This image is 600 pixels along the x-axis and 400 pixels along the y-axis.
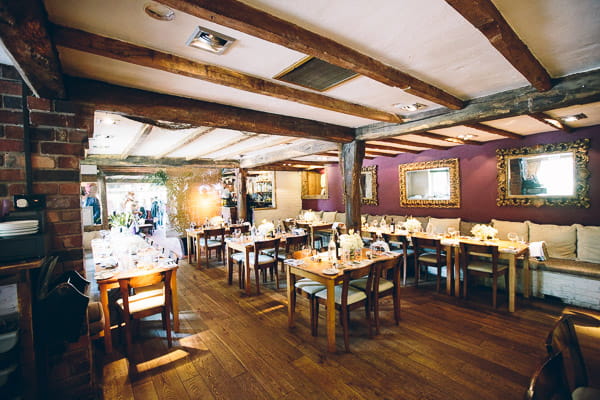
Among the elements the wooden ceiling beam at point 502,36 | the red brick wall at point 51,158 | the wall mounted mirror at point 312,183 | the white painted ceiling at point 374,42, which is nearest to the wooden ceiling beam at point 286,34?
the white painted ceiling at point 374,42

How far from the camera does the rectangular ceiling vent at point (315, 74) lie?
2.33 meters

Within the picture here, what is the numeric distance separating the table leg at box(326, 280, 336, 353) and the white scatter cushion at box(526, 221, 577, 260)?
4168 millimetres

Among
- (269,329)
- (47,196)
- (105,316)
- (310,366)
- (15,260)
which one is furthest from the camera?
(269,329)

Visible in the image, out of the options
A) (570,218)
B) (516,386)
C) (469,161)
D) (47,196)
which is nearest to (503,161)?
(469,161)

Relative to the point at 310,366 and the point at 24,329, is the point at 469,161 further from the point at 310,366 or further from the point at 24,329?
the point at 24,329

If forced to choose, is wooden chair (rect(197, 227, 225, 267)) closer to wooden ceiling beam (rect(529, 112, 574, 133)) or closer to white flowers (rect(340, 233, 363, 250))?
white flowers (rect(340, 233, 363, 250))

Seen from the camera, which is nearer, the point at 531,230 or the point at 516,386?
the point at 516,386

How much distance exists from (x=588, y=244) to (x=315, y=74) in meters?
4.97

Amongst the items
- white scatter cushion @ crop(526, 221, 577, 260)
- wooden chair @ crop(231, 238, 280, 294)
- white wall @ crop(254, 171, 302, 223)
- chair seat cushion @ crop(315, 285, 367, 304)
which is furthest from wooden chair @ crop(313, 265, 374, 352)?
white wall @ crop(254, 171, 302, 223)

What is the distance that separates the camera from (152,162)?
22.6ft

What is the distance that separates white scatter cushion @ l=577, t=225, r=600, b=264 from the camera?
162 inches

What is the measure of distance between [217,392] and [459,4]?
3.15 metres

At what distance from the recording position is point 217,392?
231 centimetres

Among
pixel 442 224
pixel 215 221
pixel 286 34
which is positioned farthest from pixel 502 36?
pixel 215 221
